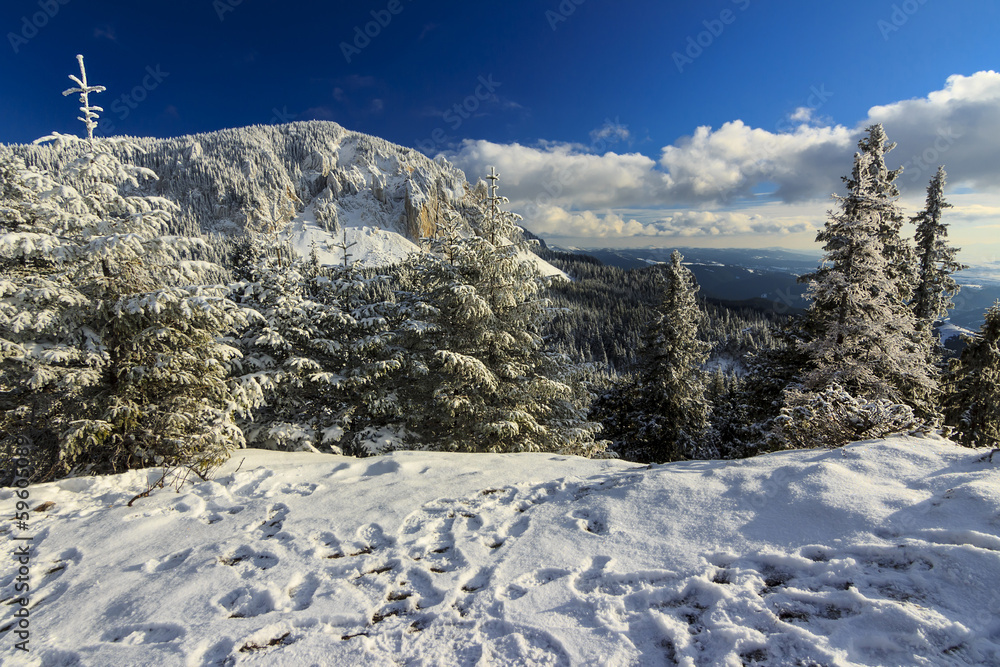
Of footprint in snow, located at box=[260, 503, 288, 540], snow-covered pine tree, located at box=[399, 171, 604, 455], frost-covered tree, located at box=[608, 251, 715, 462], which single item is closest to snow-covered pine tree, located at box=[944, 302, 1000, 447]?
frost-covered tree, located at box=[608, 251, 715, 462]

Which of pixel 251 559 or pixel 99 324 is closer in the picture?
pixel 251 559

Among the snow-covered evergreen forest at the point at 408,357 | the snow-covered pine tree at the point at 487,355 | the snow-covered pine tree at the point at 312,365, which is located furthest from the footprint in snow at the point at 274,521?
the snow-covered pine tree at the point at 312,365

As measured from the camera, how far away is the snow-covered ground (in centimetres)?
261

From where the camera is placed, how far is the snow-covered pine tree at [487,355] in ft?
34.4

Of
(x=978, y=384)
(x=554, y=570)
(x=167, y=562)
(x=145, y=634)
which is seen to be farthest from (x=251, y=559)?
(x=978, y=384)

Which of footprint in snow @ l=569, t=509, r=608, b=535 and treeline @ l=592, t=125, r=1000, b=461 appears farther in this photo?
treeline @ l=592, t=125, r=1000, b=461

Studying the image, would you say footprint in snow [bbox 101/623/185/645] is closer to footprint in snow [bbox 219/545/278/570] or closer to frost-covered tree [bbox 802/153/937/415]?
footprint in snow [bbox 219/545/278/570]

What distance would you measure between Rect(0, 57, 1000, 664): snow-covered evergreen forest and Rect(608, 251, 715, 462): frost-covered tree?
10 cm

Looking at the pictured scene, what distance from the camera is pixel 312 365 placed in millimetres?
11156

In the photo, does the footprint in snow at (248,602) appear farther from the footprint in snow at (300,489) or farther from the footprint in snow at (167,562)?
the footprint in snow at (300,489)

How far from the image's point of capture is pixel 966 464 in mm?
4293

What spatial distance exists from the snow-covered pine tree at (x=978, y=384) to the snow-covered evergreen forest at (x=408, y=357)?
84mm

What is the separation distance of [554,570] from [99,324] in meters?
8.77

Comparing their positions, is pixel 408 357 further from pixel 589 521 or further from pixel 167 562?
pixel 589 521
